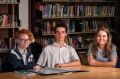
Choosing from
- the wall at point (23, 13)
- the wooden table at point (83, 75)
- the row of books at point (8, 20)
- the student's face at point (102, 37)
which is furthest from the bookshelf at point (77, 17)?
the wooden table at point (83, 75)

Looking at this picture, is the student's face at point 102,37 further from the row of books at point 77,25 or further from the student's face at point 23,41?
the row of books at point 77,25

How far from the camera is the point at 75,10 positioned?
730cm

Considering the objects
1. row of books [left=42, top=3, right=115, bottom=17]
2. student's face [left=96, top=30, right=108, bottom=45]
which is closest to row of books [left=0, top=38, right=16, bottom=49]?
row of books [left=42, top=3, right=115, bottom=17]

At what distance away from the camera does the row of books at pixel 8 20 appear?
21.3 ft

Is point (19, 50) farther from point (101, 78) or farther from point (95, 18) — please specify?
point (95, 18)

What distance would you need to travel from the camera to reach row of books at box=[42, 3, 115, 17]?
697 cm

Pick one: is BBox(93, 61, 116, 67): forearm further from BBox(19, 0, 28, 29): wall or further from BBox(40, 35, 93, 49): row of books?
BBox(40, 35, 93, 49): row of books

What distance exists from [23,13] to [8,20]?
1.11 ft

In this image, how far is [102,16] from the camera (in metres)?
7.57

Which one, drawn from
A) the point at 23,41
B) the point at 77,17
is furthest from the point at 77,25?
the point at 23,41

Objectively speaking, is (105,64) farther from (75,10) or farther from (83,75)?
(75,10)

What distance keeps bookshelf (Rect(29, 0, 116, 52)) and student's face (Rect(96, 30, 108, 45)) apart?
7.99 feet

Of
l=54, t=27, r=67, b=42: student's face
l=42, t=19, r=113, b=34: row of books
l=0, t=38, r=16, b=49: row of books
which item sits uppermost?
l=42, t=19, r=113, b=34: row of books

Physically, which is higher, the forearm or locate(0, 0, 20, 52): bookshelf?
locate(0, 0, 20, 52): bookshelf
